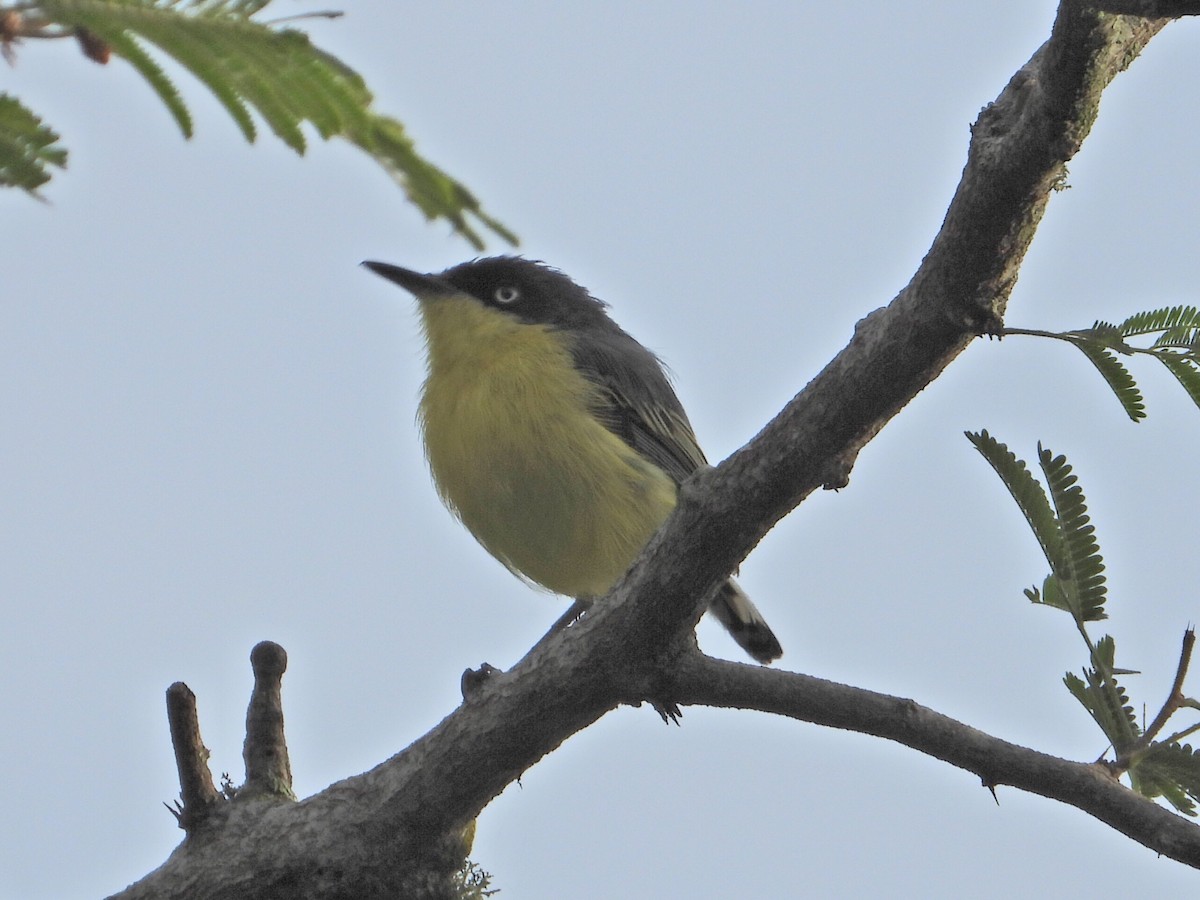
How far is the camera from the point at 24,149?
82.4 inches

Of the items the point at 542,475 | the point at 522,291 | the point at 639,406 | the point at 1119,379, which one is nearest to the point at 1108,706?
the point at 1119,379

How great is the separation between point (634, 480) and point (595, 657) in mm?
2356

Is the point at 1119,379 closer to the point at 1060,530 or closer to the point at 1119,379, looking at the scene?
the point at 1119,379

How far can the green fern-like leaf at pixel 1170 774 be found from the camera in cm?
400

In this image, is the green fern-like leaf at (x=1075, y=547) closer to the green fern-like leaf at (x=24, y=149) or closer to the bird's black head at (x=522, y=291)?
the green fern-like leaf at (x=24, y=149)

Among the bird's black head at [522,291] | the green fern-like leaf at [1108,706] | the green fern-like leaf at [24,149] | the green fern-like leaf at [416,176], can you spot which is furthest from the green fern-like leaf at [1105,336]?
the bird's black head at [522,291]

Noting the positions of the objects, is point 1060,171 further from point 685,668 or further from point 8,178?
point 8,178

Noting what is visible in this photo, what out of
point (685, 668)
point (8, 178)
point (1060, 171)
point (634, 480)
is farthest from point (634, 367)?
point (8, 178)

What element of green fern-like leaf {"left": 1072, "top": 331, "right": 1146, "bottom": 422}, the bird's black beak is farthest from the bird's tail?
green fern-like leaf {"left": 1072, "top": 331, "right": 1146, "bottom": 422}

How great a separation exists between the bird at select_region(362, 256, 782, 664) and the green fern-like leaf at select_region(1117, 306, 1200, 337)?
113 inches

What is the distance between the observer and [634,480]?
6.88m

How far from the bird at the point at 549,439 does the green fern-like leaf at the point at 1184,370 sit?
2.89 metres

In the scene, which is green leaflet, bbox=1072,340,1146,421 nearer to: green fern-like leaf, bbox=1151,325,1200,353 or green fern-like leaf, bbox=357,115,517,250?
green fern-like leaf, bbox=1151,325,1200,353

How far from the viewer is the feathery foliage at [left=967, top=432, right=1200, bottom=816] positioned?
4.06 m
